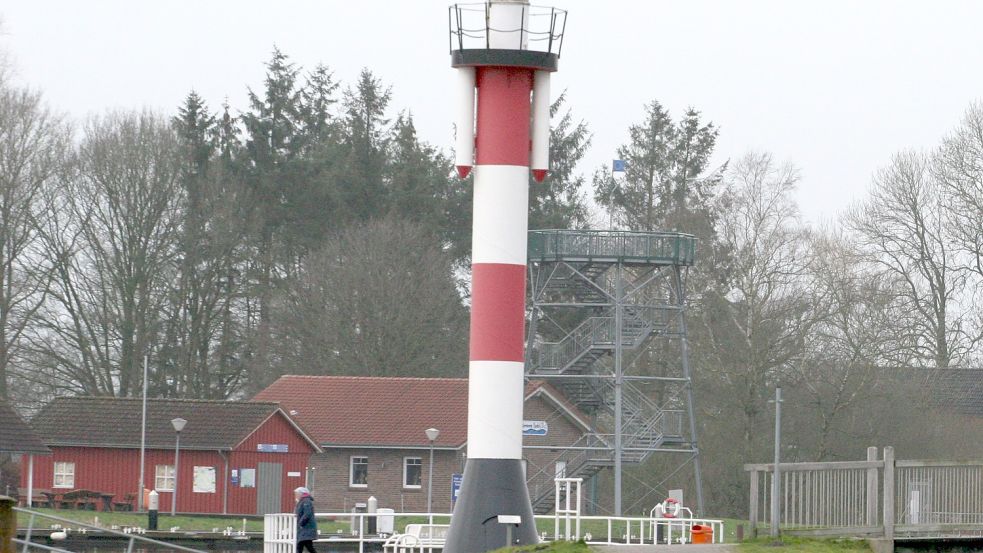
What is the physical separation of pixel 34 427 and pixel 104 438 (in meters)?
2.65

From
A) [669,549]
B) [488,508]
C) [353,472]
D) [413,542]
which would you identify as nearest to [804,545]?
[669,549]

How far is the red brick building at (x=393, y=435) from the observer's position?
6031 cm

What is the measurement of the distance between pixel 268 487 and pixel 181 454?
3.26 meters

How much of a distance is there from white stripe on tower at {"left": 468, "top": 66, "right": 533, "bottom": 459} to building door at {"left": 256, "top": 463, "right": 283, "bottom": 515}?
3432cm

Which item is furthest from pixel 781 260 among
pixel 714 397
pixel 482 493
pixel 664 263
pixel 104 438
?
pixel 482 493

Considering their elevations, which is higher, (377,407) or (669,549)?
(377,407)

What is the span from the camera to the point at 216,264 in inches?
2790

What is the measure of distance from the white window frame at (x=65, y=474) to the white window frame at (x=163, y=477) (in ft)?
9.35

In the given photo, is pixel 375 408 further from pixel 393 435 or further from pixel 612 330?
pixel 612 330

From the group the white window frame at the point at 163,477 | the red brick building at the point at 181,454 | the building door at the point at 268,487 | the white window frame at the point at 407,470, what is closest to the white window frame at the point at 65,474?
the red brick building at the point at 181,454

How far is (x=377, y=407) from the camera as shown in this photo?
6169cm

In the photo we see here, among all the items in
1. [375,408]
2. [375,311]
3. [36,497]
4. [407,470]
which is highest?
[375,311]

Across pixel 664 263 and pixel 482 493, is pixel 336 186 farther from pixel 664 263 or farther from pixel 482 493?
pixel 482 493

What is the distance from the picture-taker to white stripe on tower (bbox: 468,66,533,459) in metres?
24.0
